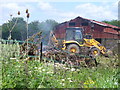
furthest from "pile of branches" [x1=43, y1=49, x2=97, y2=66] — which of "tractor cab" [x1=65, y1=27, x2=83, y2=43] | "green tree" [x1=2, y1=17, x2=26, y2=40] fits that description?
"tractor cab" [x1=65, y1=27, x2=83, y2=43]

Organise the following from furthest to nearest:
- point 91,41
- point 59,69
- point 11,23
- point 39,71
→ 1. point 91,41
2. point 11,23
3. point 59,69
4. point 39,71

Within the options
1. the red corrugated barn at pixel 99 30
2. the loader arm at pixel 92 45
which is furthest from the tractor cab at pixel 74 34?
the loader arm at pixel 92 45

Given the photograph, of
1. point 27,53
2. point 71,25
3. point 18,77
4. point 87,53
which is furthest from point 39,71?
point 71,25

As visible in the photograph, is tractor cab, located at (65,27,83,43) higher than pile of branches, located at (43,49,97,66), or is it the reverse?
tractor cab, located at (65,27,83,43)

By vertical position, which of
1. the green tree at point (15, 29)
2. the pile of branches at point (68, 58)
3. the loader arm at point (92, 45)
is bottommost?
the pile of branches at point (68, 58)

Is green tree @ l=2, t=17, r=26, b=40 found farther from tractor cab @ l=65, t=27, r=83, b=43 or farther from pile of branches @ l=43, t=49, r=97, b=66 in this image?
tractor cab @ l=65, t=27, r=83, b=43

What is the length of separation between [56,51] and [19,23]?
112 cm

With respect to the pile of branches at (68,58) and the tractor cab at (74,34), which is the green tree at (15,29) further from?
the tractor cab at (74,34)

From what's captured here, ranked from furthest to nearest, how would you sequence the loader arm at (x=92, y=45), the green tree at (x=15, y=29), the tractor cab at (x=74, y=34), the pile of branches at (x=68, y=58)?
the loader arm at (x=92, y=45) < the tractor cab at (x=74, y=34) < the pile of branches at (x=68, y=58) < the green tree at (x=15, y=29)

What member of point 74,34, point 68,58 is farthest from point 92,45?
point 68,58

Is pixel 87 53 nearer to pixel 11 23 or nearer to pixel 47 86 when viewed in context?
pixel 11 23

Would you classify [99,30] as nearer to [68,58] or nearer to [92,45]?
[92,45]

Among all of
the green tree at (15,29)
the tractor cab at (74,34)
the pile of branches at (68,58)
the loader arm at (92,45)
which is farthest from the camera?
the loader arm at (92,45)

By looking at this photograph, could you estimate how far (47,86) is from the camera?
2.60 metres
